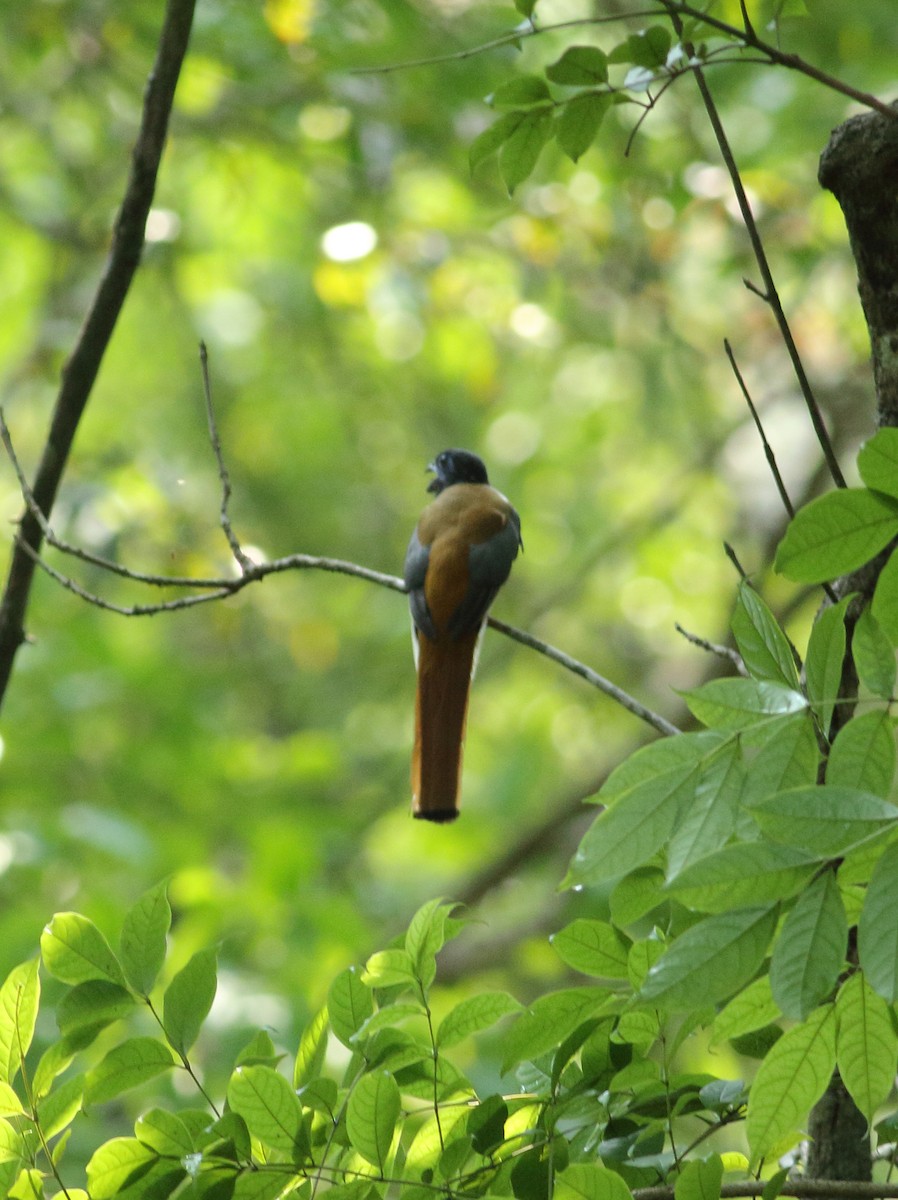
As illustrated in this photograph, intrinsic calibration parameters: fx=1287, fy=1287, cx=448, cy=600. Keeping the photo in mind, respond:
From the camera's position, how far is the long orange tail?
293cm

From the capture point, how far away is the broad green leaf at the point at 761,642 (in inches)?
49.9

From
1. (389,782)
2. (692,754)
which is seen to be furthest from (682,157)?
(692,754)

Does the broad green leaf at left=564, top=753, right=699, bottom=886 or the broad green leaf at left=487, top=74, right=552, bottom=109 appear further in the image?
the broad green leaf at left=487, top=74, right=552, bottom=109

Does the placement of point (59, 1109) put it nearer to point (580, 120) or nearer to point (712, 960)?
point (712, 960)

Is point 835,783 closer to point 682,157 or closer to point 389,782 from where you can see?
point 682,157

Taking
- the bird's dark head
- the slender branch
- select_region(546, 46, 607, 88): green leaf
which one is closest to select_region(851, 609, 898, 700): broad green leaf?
select_region(546, 46, 607, 88): green leaf

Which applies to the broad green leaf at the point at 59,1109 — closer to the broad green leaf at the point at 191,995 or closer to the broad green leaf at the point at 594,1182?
the broad green leaf at the point at 191,995

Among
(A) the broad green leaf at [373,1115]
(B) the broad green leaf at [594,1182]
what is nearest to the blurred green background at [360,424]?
(A) the broad green leaf at [373,1115]

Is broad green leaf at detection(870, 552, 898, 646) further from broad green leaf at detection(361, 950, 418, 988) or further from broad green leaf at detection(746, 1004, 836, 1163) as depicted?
broad green leaf at detection(361, 950, 418, 988)

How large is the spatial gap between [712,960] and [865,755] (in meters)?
0.23

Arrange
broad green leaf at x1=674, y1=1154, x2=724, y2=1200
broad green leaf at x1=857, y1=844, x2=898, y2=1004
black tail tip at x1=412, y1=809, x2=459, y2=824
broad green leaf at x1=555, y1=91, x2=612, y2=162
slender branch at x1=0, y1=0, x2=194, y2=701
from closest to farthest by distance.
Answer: broad green leaf at x1=857, y1=844, x2=898, y2=1004 < broad green leaf at x1=674, y1=1154, x2=724, y2=1200 < broad green leaf at x1=555, y1=91, x2=612, y2=162 < slender branch at x1=0, y1=0, x2=194, y2=701 < black tail tip at x1=412, y1=809, x2=459, y2=824

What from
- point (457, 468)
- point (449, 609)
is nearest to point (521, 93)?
point (449, 609)

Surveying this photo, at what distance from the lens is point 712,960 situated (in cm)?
105

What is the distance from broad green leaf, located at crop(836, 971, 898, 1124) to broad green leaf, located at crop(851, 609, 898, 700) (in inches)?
10.1
